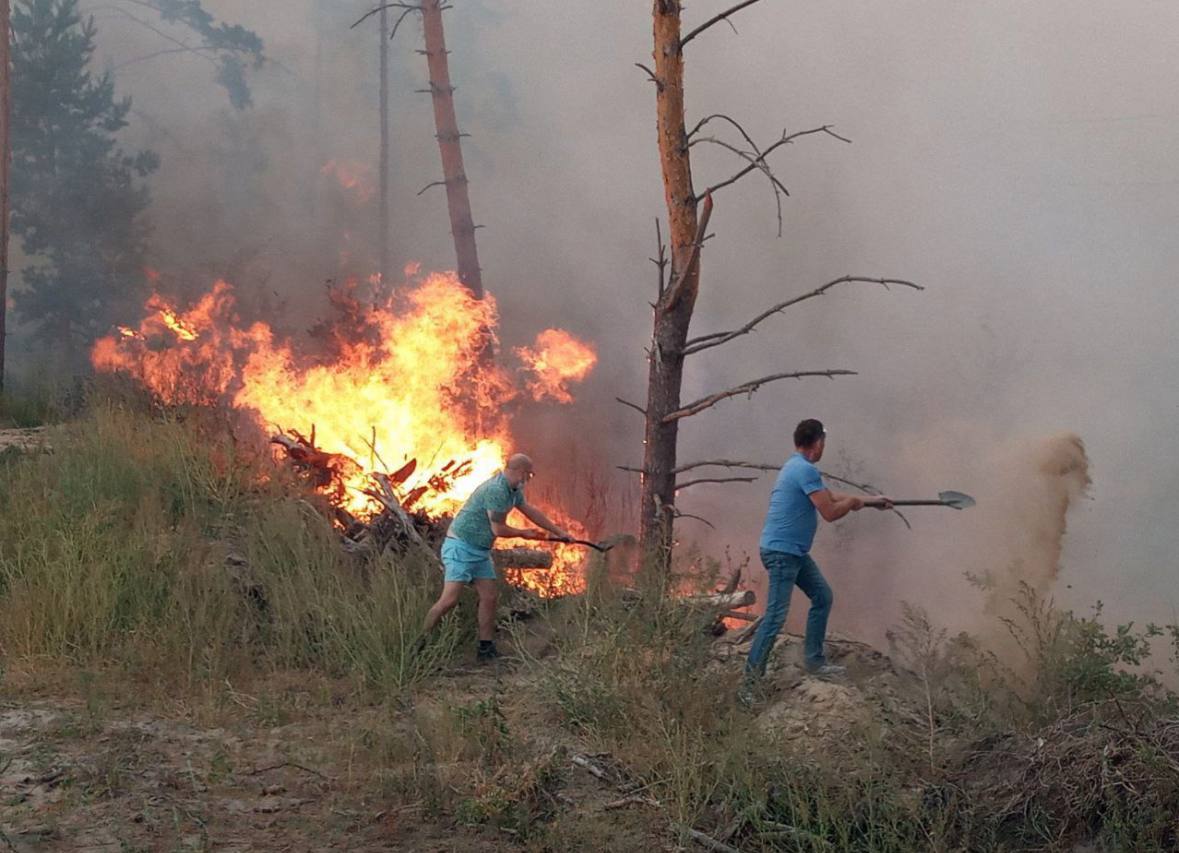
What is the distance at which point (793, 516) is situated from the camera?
7.16 metres

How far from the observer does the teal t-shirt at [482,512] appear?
8.00 metres

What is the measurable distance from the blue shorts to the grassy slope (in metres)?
0.37

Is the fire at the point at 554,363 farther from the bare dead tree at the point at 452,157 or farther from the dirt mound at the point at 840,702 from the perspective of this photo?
the dirt mound at the point at 840,702

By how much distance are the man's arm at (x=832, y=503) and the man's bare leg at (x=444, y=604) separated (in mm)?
2488

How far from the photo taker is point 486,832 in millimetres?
5406

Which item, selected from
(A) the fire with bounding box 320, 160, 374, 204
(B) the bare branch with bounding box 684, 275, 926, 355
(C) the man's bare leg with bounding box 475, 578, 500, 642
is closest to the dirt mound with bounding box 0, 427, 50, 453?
(C) the man's bare leg with bounding box 475, 578, 500, 642

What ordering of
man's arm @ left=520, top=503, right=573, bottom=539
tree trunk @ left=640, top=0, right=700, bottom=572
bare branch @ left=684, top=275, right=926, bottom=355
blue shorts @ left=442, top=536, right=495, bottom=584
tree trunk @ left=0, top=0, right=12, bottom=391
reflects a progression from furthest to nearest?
tree trunk @ left=0, top=0, right=12, bottom=391
tree trunk @ left=640, top=0, right=700, bottom=572
bare branch @ left=684, top=275, right=926, bottom=355
man's arm @ left=520, top=503, right=573, bottom=539
blue shorts @ left=442, top=536, right=495, bottom=584

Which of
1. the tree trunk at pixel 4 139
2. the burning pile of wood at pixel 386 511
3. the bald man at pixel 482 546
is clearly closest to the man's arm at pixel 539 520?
the bald man at pixel 482 546

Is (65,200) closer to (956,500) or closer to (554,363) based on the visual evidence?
(554,363)

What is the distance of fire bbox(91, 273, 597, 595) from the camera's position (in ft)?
37.8

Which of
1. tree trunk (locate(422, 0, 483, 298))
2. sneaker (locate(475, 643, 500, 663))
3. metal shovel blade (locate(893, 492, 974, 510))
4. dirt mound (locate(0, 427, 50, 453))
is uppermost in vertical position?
tree trunk (locate(422, 0, 483, 298))

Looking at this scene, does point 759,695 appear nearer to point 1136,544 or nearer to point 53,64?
point 1136,544

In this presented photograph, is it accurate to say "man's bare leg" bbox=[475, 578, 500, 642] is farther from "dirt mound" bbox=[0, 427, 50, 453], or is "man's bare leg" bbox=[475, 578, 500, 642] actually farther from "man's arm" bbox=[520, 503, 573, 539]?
"dirt mound" bbox=[0, 427, 50, 453]

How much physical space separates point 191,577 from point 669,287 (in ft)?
14.7
